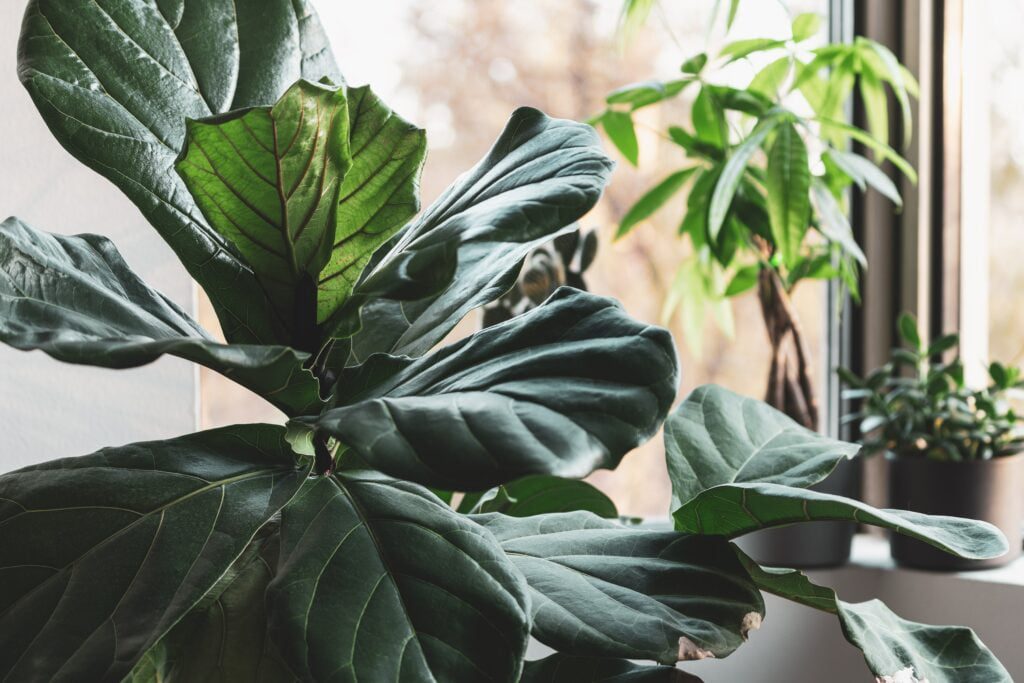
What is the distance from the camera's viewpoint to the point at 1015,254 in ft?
4.55

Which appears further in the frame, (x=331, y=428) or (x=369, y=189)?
(x=369, y=189)

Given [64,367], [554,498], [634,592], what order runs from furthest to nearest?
1. [64,367]
2. [554,498]
3. [634,592]

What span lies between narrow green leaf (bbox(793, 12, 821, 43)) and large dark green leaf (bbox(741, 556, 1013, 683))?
0.84 meters

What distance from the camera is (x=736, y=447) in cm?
62

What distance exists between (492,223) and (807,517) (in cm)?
25

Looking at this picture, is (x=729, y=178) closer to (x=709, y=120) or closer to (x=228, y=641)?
(x=709, y=120)

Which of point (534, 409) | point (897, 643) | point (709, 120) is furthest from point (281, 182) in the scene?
point (709, 120)

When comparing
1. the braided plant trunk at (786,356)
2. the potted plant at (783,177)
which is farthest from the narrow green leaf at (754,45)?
the braided plant trunk at (786,356)

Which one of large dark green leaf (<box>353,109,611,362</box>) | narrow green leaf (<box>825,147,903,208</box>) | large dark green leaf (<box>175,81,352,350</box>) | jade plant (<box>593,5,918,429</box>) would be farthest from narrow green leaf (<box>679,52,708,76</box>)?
large dark green leaf (<box>175,81,352,350</box>)

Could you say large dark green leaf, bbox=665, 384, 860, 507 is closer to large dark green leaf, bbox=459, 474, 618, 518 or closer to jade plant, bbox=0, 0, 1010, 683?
jade plant, bbox=0, 0, 1010, 683

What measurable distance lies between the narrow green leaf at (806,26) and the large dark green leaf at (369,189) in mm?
865

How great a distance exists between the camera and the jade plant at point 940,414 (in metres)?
1.17

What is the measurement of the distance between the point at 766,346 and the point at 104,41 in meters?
1.35

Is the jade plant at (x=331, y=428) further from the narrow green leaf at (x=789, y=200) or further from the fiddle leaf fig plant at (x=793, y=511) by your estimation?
the narrow green leaf at (x=789, y=200)
